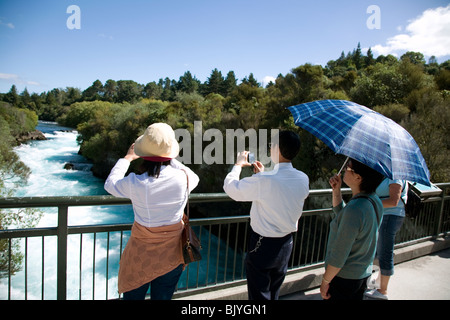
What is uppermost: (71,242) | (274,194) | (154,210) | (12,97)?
(12,97)

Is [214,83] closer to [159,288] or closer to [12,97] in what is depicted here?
[12,97]

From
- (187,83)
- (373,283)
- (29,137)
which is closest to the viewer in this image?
(373,283)

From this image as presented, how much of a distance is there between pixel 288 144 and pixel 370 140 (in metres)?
0.57

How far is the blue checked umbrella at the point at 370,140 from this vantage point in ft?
6.06

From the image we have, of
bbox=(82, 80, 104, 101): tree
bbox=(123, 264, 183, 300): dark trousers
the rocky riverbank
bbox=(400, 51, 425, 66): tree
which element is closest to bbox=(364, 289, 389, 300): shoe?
bbox=(123, 264, 183, 300): dark trousers

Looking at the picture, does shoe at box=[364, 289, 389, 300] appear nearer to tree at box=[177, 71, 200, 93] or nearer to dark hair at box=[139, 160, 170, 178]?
dark hair at box=[139, 160, 170, 178]

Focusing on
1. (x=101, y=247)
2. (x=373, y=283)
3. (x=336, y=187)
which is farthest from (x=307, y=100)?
(x=336, y=187)

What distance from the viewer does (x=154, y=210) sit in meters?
1.82

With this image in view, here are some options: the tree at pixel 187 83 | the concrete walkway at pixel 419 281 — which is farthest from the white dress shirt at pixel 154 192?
the tree at pixel 187 83

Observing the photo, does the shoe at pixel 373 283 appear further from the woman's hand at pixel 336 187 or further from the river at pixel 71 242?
the river at pixel 71 242

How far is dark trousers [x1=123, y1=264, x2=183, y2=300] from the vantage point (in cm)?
195

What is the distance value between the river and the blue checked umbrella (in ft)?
3.71

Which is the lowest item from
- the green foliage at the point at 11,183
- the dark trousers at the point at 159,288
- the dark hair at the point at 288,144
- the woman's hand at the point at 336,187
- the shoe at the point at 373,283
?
the green foliage at the point at 11,183
